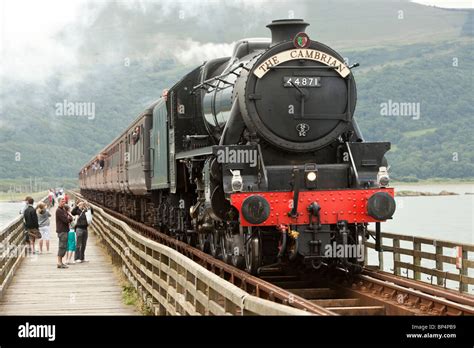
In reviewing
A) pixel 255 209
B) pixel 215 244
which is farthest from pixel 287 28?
pixel 215 244

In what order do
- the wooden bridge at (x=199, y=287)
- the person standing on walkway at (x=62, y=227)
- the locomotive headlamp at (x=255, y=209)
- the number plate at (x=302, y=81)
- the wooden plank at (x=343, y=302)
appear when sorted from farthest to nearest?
the person standing on walkway at (x=62, y=227)
the number plate at (x=302, y=81)
the locomotive headlamp at (x=255, y=209)
the wooden plank at (x=343, y=302)
the wooden bridge at (x=199, y=287)

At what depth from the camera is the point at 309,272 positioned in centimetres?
1330

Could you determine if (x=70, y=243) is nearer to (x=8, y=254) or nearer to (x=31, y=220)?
(x=31, y=220)

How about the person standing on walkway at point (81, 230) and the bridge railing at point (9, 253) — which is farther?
the person standing on walkway at point (81, 230)

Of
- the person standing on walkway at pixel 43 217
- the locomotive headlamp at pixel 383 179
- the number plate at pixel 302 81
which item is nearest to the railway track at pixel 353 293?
the locomotive headlamp at pixel 383 179

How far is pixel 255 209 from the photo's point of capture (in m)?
11.5

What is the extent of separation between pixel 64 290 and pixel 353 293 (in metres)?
6.36

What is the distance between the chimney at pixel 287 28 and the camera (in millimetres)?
12539

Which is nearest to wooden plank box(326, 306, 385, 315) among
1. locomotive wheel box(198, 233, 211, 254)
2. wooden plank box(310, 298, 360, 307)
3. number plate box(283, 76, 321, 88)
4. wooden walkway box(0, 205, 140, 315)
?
wooden plank box(310, 298, 360, 307)

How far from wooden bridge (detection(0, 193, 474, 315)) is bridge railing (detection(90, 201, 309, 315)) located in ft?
0.04

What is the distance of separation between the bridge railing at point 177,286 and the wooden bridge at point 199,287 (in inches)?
0.5

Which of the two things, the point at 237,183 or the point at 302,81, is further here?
the point at 302,81

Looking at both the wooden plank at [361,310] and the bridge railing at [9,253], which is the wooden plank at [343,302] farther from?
the bridge railing at [9,253]

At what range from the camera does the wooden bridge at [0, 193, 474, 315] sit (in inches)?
353
